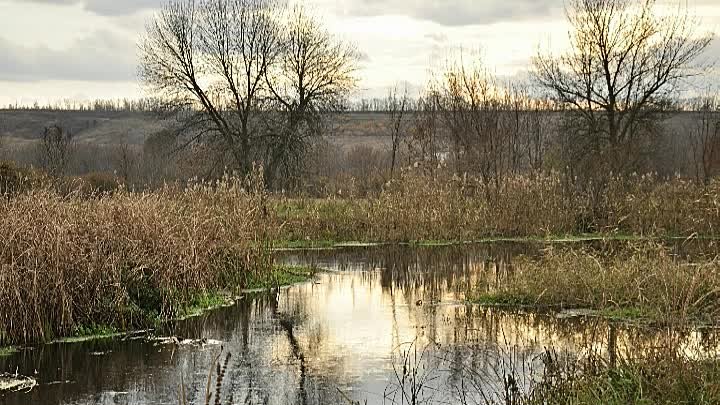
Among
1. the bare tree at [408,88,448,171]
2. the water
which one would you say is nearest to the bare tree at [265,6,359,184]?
the bare tree at [408,88,448,171]

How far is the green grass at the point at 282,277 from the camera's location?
724 inches

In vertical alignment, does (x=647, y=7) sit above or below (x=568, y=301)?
above

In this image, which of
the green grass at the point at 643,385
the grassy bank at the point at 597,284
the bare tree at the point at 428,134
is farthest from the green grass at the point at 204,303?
the bare tree at the point at 428,134

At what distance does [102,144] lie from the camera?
9869 centimetres

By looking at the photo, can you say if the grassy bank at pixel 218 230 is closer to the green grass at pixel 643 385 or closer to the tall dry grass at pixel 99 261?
the tall dry grass at pixel 99 261

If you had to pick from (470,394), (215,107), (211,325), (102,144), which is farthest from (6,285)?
(102,144)

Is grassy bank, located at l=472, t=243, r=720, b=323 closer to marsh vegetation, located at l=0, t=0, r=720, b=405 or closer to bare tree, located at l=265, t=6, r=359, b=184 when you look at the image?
marsh vegetation, located at l=0, t=0, r=720, b=405

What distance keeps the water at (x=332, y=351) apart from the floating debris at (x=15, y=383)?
153mm

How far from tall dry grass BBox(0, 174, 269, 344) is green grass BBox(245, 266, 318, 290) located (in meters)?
0.96

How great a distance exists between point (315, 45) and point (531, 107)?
445 inches

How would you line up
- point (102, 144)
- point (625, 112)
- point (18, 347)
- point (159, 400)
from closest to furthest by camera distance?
1. point (159, 400)
2. point (18, 347)
3. point (625, 112)
4. point (102, 144)

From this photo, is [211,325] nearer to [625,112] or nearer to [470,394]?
[470,394]

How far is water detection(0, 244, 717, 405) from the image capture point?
1001 centimetres

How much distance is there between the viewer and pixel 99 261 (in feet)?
44.5
